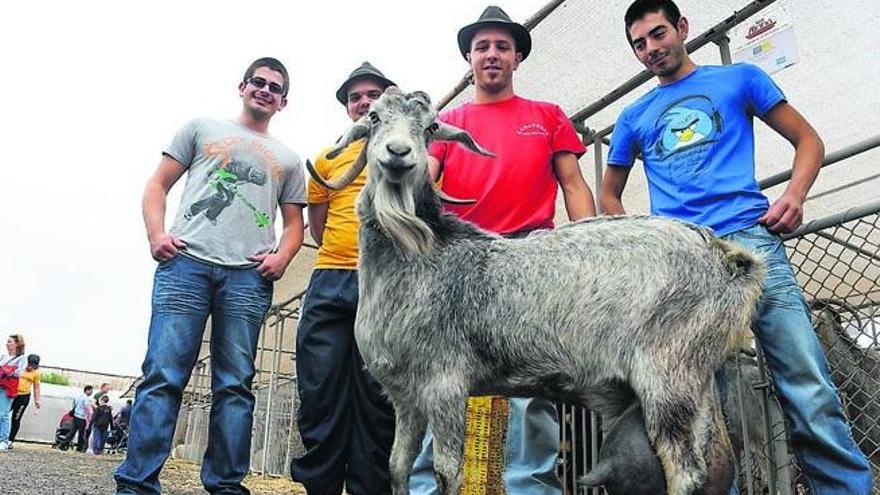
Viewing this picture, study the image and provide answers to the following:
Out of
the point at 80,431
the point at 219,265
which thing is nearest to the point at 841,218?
the point at 219,265

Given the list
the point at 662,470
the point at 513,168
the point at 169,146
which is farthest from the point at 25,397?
the point at 662,470

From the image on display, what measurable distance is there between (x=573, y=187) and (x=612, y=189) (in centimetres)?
18

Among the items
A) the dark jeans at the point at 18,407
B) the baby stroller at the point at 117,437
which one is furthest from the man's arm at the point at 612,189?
the baby stroller at the point at 117,437

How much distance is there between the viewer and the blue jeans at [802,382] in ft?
7.39

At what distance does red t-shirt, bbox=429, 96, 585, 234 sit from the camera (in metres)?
3.05

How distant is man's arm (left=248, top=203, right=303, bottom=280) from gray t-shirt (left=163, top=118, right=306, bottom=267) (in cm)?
4

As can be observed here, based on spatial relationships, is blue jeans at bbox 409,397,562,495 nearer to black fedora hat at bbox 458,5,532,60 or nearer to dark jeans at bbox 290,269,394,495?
dark jeans at bbox 290,269,394,495

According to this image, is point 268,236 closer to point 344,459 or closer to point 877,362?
point 344,459

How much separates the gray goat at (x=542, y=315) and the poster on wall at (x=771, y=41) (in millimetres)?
1201

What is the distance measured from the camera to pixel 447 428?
2.17 m

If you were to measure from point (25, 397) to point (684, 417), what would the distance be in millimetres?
12809

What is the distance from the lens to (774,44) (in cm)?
310

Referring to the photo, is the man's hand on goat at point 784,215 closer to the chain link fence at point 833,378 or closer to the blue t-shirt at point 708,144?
the blue t-shirt at point 708,144

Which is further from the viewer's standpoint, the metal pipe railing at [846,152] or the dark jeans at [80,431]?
the dark jeans at [80,431]
